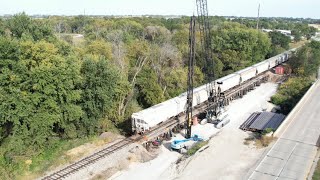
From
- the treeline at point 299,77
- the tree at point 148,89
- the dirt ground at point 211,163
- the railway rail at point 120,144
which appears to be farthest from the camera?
the treeline at point 299,77

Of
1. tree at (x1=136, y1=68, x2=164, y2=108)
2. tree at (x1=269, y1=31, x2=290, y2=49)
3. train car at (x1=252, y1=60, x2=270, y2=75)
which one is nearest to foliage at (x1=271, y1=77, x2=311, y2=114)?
train car at (x1=252, y1=60, x2=270, y2=75)

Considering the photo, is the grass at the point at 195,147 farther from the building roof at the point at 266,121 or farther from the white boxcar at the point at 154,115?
the building roof at the point at 266,121

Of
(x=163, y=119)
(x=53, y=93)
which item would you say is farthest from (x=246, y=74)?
(x=53, y=93)

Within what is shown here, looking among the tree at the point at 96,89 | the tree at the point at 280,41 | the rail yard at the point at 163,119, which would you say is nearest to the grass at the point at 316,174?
the rail yard at the point at 163,119

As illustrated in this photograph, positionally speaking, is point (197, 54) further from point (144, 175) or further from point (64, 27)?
point (64, 27)

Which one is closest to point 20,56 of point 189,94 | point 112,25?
point 189,94

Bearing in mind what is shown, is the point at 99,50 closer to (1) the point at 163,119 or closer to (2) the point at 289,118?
(1) the point at 163,119
